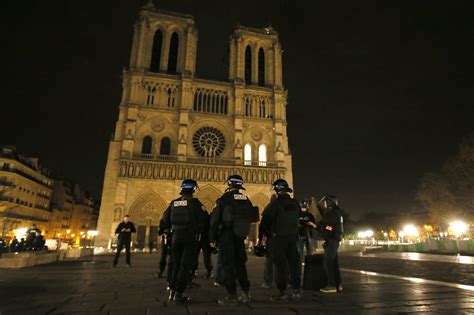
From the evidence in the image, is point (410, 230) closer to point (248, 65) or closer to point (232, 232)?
point (248, 65)

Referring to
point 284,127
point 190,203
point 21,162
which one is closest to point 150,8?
point 284,127

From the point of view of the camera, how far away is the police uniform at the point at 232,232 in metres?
4.00

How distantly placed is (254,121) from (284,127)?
150 inches

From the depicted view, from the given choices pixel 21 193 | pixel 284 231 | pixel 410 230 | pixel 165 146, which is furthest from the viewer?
pixel 21 193

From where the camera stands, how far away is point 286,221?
14.3 ft

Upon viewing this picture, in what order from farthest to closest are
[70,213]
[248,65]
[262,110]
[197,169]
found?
[70,213]
[248,65]
[262,110]
[197,169]

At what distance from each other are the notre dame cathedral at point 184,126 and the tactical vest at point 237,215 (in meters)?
27.1

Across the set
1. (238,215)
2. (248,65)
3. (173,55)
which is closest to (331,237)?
(238,215)

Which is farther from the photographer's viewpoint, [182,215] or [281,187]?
[281,187]

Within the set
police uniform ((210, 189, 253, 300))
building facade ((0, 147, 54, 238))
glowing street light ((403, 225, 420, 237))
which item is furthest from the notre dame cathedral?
police uniform ((210, 189, 253, 300))

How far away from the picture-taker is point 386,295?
4.17 metres

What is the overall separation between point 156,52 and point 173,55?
2105mm

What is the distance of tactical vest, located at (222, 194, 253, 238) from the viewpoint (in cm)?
407

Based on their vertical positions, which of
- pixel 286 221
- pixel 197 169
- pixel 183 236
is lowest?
pixel 183 236
